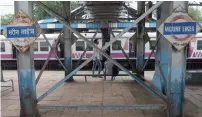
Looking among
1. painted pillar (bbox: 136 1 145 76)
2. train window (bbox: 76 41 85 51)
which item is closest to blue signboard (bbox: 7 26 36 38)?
painted pillar (bbox: 136 1 145 76)

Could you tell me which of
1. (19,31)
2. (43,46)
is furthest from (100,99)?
(43,46)

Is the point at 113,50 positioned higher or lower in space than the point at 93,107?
higher

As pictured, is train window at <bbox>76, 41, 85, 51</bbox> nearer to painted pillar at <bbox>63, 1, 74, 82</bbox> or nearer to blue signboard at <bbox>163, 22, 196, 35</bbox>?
painted pillar at <bbox>63, 1, 74, 82</bbox>

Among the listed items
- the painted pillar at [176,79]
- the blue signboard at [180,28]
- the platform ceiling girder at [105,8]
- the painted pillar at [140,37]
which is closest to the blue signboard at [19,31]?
the blue signboard at [180,28]

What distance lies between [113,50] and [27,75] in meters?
11.6

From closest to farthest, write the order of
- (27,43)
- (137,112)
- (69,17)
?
(27,43) < (137,112) < (69,17)

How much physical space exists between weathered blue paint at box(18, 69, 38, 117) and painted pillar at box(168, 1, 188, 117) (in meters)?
3.02

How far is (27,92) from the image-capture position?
493 centimetres

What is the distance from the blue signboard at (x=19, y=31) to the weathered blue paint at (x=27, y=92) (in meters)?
0.76

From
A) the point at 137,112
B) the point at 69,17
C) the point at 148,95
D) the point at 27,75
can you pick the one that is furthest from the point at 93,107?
the point at 69,17

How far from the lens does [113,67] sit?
10.5m

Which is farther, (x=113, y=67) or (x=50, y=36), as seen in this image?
(x=50, y=36)

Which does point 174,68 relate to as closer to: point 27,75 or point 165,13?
point 165,13

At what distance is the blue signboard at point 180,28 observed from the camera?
4.59 m
